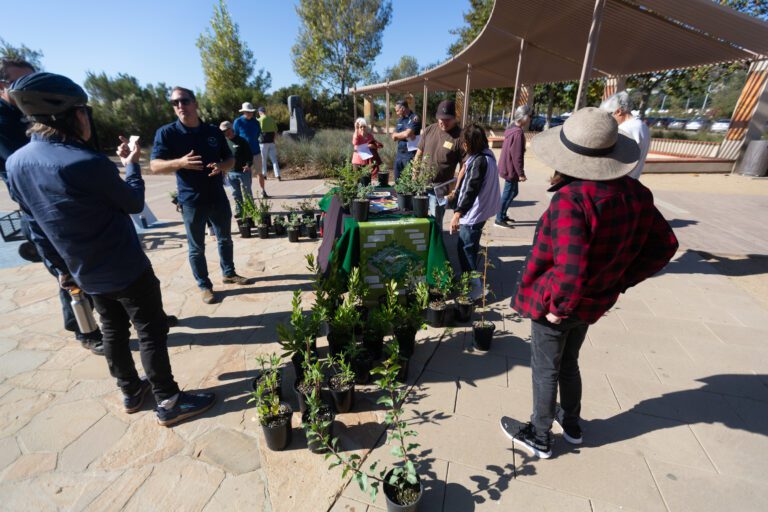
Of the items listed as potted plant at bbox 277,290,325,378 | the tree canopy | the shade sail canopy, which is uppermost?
the tree canopy

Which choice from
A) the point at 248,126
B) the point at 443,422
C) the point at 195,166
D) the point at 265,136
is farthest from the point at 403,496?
the point at 265,136

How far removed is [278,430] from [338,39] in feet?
127

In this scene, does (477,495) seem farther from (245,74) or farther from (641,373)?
Result: (245,74)

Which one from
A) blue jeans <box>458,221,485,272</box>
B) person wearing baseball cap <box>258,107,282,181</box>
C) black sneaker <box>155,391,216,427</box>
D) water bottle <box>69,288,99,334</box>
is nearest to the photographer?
black sneaker <box>155,391,216,427</box>

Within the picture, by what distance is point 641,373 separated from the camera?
2.77 meters

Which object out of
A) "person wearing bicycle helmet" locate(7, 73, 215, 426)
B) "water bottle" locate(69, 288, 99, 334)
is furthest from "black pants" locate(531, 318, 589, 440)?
"water bottle" locate(69, 288, 99, 334)

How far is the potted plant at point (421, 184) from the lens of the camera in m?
3.59

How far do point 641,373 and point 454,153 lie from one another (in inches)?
114

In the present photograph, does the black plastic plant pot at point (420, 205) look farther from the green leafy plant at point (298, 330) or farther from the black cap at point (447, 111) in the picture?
the green leafy plant at point (298, 330)

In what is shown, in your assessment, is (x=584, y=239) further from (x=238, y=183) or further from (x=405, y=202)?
(x=238, y=183)

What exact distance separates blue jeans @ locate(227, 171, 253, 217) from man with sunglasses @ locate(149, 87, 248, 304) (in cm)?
251

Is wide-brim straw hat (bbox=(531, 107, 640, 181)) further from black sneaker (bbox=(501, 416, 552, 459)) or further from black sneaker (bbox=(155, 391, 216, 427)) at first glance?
black sneaker (bbox=(155, 391, 216, 427))

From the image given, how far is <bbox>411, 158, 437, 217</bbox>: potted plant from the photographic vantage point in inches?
141

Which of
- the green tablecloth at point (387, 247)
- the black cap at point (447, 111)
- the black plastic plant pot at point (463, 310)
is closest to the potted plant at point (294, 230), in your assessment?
the green tablecloth at point (387, 247)
